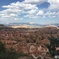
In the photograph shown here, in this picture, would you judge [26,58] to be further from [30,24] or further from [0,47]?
[30,24]

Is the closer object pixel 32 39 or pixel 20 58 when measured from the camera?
pixel 20 58

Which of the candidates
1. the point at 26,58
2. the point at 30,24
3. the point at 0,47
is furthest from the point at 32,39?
the point at 30,24

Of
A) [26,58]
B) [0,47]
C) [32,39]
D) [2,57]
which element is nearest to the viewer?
[2,57]

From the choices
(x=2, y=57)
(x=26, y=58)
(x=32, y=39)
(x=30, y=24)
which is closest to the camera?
(x=2, y=57)

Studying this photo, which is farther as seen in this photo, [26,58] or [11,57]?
[26,58]

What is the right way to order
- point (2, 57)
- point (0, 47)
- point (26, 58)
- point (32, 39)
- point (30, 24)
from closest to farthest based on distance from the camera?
point (2, 57) < point (26, 58) < point (0, 47) < point (32, 39) < point (30, 24)

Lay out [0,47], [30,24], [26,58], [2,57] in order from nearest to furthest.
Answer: [2,57] < [26,58] < [0,47] < [30,24]

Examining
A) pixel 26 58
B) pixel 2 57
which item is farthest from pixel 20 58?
pixel 2 57

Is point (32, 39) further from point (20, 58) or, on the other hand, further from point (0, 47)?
point (20, 58)
